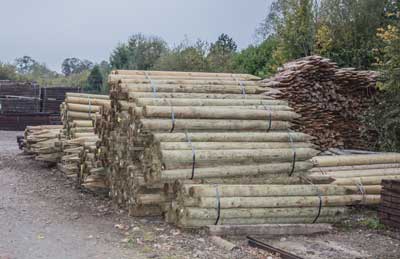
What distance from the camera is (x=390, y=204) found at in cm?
831

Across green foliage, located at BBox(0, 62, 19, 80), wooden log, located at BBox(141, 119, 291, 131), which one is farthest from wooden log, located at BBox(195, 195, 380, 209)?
green foliage, located at BBox(0, 62, 19, 80)

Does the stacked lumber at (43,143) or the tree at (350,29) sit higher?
the tree at (350,29)

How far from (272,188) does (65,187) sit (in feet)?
18.4

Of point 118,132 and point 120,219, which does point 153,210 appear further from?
point 118,132

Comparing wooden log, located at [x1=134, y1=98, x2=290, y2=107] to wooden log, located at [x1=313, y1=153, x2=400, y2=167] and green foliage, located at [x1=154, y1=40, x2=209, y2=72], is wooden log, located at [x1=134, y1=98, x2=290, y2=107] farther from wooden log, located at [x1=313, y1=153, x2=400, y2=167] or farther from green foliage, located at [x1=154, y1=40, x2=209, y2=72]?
green foliage, located at [x1=154, y1=40, x2=209, y2=72]

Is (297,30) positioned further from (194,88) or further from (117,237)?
(117,237)

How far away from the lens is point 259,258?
6688 millimetres

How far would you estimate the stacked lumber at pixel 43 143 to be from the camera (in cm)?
1421

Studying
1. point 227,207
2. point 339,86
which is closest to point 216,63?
point 339,86

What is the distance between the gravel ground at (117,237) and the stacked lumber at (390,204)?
0.18 metres

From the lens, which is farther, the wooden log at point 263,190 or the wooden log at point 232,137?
the wooden log at point 232,137

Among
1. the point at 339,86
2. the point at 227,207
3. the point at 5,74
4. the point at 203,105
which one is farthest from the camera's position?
the point at 5,74

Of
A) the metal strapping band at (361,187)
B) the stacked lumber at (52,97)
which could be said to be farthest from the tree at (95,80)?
the metal strapping band at (361,187)

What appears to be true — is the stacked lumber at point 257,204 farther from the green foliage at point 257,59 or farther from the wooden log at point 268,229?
the green foliage at point 257,59
